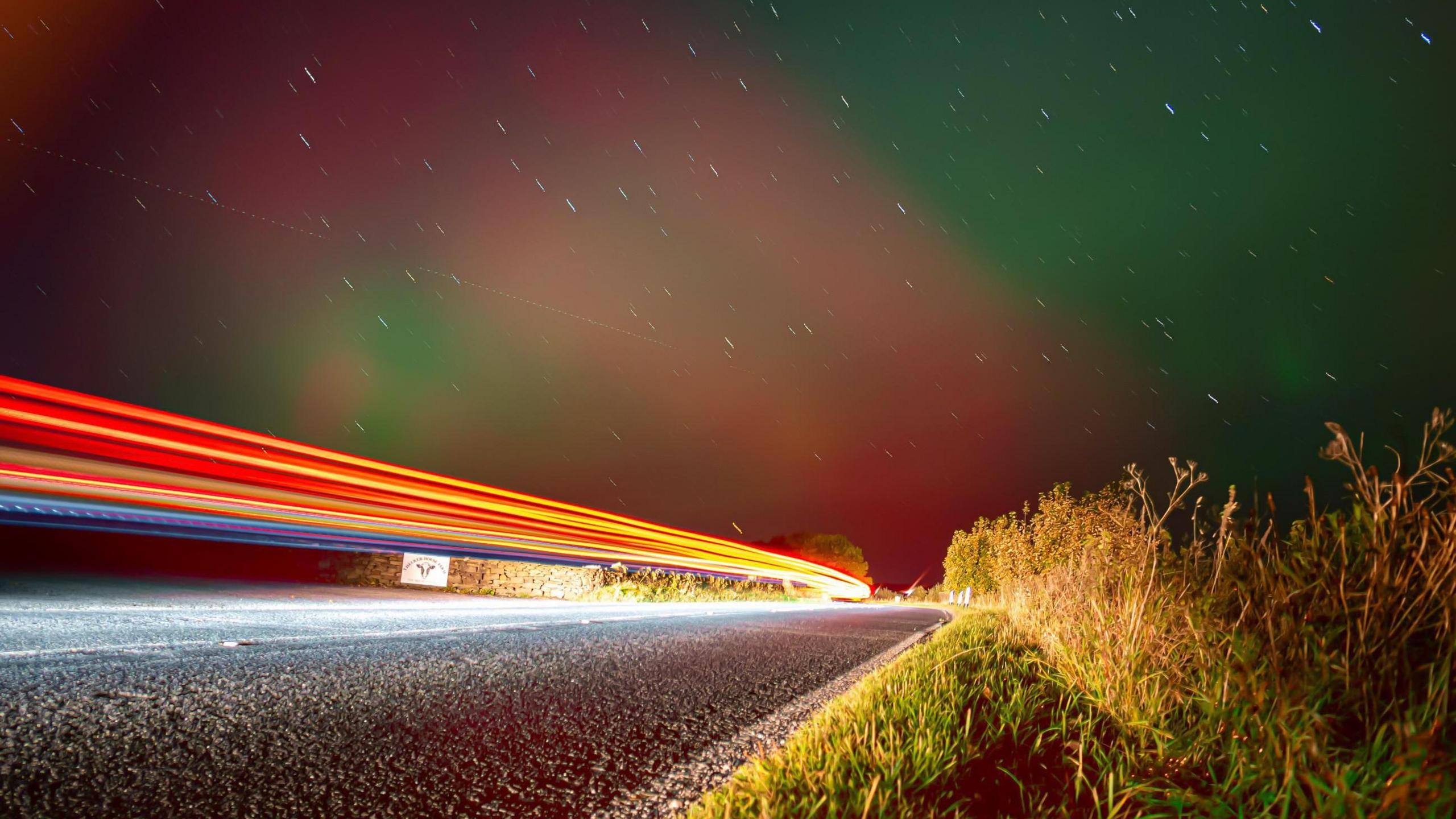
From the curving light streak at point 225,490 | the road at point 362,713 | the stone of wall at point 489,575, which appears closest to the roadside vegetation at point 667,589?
the stone of wall at point 489,575

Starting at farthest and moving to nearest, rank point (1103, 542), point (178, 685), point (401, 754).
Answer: point (1103, 542) → point (178, 685) → point (401, 754)

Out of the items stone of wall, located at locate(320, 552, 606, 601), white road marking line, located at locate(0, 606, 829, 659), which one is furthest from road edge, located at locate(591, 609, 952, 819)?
stone of wall, located at locate(320, 552, 606, 601)

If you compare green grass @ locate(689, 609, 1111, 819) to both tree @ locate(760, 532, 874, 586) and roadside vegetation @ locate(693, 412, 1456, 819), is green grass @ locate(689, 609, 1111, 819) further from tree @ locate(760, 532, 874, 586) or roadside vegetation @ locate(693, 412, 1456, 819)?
tree @ locate(760, 532, 874, 586)

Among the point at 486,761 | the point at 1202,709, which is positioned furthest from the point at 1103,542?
the point at 486,761

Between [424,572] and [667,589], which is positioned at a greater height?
[424,572]

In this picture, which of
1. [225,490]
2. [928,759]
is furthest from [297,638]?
[225,490]

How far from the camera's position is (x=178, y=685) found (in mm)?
3086

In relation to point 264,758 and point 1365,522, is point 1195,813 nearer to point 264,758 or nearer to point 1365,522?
point 1365,522

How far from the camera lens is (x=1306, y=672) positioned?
2.54 m

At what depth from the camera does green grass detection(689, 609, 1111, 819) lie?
7.30 feet

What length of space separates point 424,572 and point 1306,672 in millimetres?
14313

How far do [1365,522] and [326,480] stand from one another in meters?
11.0

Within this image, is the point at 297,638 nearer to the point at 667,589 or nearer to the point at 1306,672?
the point at 1306,672

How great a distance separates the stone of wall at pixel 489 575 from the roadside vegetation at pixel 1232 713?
12.3m
